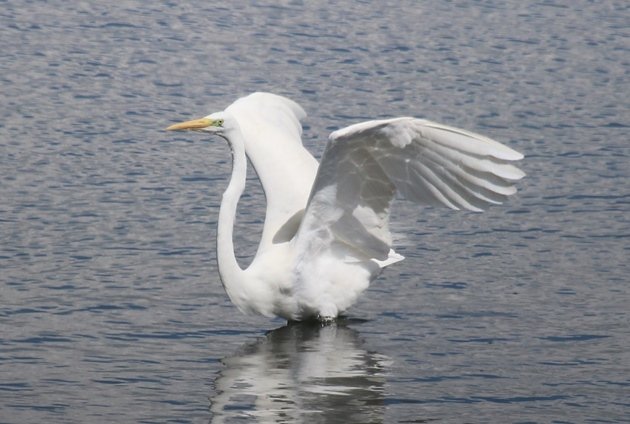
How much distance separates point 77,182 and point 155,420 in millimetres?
5666

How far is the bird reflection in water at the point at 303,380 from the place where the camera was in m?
9.12

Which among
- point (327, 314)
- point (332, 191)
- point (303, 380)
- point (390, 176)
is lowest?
point (303, 380)

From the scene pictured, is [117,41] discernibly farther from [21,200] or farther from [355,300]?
[355,300]

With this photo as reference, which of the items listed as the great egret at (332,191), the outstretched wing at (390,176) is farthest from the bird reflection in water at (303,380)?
the outstretched wing at (390,176)

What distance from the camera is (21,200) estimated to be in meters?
13.6

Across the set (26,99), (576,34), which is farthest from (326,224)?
(576,34)

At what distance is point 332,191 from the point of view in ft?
34.6

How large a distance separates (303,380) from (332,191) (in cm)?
145

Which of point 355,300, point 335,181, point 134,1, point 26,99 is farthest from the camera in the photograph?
point 134,1

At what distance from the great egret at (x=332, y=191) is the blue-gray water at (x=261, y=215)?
0.34 metres

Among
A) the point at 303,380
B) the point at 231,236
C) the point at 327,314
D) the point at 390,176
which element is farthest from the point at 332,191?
the point at 303,380

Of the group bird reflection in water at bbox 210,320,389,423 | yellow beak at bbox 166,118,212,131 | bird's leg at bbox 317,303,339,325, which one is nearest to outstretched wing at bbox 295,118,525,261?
bird's leg at bbox 317,303,339,325

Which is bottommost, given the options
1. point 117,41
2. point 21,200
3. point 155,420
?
point 155,420

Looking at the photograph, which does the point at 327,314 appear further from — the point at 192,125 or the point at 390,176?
the point at 192,125
